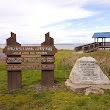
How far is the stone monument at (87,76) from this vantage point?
35.4 feet

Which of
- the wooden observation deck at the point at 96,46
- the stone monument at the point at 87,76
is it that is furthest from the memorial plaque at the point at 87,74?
the wooden observation deck at the point at 96,46

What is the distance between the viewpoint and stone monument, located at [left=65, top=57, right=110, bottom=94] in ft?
35.4

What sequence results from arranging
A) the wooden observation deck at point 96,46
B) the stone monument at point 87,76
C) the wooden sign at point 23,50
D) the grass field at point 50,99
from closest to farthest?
the grass field at point 50,99 < the stone monument at point 87,76 < the wooden sign at point 23,50 < the wooden observation deck at point 96,46

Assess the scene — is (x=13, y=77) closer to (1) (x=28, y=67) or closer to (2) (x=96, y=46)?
(1) (x=28, y=67)

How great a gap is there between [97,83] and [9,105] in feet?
13.4

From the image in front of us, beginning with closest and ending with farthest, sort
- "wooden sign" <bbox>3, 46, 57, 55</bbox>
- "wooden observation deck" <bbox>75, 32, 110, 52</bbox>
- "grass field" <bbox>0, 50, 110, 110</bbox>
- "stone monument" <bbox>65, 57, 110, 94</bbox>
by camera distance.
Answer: "grass field" <bbox>0, 50, 110, 110</bbox>, "stone monument" <bbox>65, 57, 110, 94</bbox>, "wooden sign" <bbox>3, 46, 57, 55</bbox>, "wooden observation deck" <bbox>75, 32, 110, 52</bbox>

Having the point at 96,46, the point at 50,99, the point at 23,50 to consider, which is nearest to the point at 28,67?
the point at 23,50

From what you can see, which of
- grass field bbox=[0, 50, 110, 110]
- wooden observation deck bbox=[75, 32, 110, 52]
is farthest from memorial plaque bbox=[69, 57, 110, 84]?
wooden observation deck bbox=[75, 32, 110, 52]

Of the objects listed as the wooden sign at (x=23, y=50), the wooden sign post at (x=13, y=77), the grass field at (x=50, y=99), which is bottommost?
the grass field at (x=50, y=99)

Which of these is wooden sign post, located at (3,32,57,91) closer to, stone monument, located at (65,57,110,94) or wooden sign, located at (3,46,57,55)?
wooden sign, located at (3,46,57,55)

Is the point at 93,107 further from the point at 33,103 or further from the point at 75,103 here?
the point at 33,103

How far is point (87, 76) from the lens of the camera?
11008 mm

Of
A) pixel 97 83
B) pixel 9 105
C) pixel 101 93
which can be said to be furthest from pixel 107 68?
pixel 9 105

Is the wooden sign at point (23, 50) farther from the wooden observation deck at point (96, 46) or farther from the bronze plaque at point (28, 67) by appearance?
the wooden observation deck at point (96, 46)
